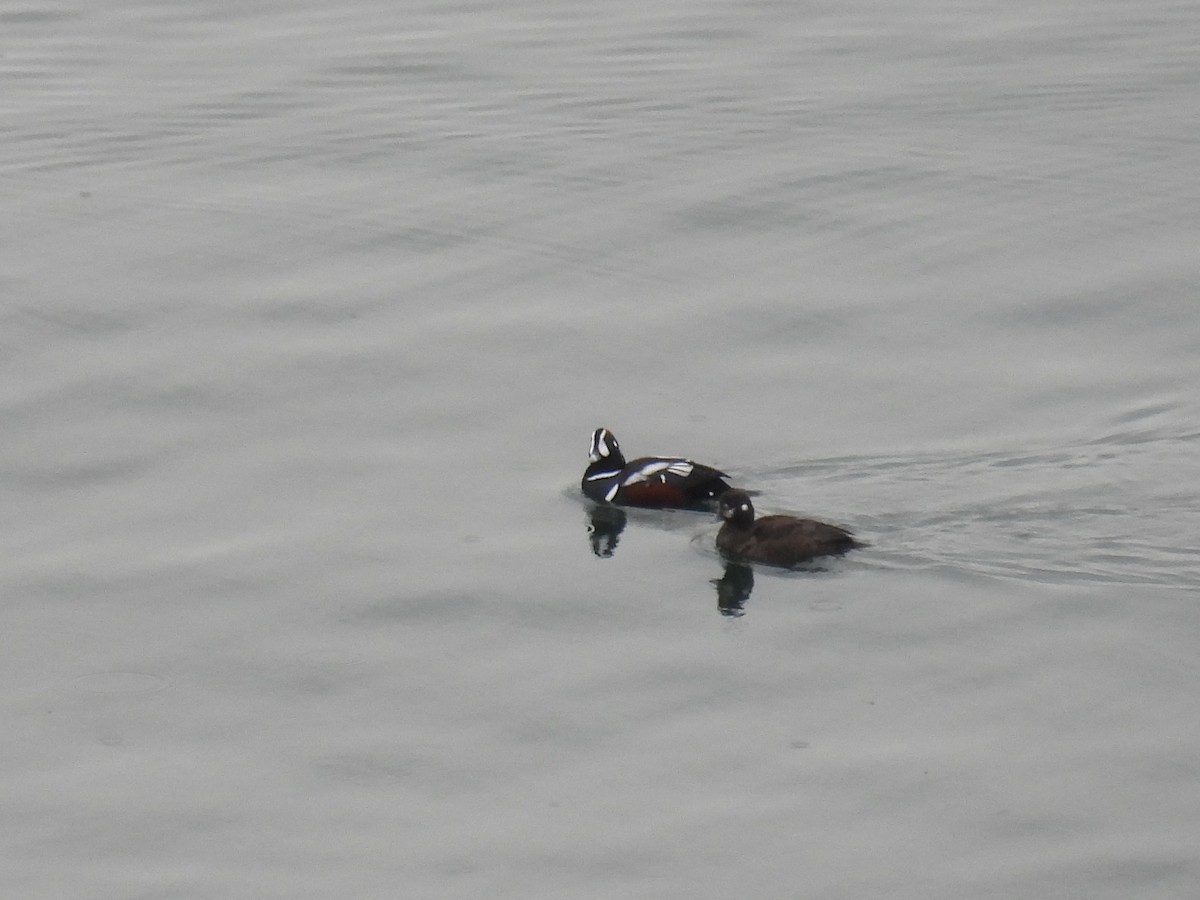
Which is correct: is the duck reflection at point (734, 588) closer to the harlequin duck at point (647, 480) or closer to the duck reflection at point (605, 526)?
the harlequin duck at point (647, 480)

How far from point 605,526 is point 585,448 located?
42.4 inches

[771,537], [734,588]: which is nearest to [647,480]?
[771,537]

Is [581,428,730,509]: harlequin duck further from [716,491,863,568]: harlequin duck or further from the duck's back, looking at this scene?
the duck's back

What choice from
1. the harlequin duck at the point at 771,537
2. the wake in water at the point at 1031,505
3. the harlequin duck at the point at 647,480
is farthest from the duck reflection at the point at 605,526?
the wake in water at the point at 1031,505

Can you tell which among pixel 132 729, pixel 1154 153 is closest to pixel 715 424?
pixel 132 729

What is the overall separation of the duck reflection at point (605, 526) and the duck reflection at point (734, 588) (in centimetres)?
90

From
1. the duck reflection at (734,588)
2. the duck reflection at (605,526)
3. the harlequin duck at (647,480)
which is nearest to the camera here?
the duck reflection at (734,588)

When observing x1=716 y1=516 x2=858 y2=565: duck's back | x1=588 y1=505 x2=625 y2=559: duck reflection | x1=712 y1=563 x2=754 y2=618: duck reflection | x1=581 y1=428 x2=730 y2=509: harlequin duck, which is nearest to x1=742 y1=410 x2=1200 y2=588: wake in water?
Answer: x1=716 y1=516 x2=858 y2=565: duck's back

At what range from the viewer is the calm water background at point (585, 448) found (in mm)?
11172

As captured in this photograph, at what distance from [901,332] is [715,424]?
238 centimetres

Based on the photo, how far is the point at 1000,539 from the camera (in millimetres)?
14047

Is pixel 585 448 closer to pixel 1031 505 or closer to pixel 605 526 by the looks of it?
pixel 605 526

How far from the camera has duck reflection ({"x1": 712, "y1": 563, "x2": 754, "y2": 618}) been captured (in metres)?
13.7

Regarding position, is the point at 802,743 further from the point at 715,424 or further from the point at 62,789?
the point at 715,424
